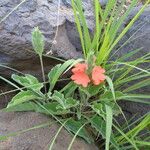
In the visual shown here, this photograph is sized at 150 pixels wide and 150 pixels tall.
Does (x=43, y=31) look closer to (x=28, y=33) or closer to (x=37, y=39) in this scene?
(x=28, y=33)

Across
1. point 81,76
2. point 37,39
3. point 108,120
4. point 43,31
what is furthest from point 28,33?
point 108,120

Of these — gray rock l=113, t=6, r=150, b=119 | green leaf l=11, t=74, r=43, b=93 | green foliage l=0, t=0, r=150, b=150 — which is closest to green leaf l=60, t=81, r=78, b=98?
green foliage l=0, t=0, r=150, b=150

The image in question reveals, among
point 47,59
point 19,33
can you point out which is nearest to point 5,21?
point 19,33

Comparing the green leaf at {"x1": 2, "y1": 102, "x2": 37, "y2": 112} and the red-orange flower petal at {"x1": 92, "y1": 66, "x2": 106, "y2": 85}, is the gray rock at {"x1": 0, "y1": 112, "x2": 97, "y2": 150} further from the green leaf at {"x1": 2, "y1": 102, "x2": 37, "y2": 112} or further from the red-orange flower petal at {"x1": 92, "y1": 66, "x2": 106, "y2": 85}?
the red-orange flower petal at {"x1": 92, "y1": 66, "x2": 106, "y2": 85}

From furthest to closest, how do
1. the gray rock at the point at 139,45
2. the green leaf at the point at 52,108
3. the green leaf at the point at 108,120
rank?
the gray rock at the point at 139,45
the green leaf at the point at 52,108
the green leaf at the point at 108,120

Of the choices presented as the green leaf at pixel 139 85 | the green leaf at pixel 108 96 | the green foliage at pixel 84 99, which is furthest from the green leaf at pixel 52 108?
the green leaf at pixel 139 85

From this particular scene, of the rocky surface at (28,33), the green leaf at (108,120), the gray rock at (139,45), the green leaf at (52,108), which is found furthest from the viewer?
the gray rock at (139,45)

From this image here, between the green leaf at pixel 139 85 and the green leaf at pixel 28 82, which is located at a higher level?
the green leaf at pixel 28 82

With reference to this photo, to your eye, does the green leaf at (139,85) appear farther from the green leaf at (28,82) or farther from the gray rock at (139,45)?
the green leaf at (28,82)
